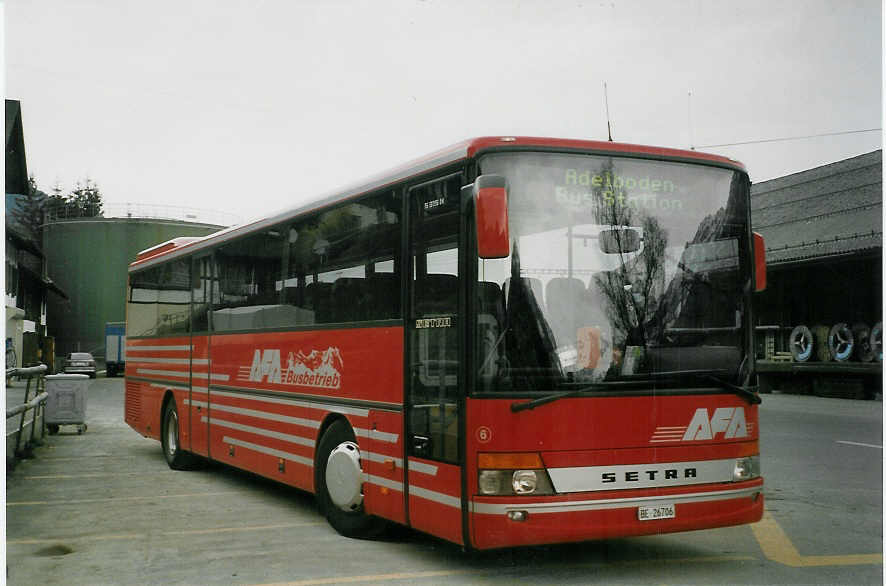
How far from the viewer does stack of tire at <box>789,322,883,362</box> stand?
94.8 feet

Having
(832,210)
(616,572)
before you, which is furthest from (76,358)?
(616,572)

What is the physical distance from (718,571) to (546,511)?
4.96 ft

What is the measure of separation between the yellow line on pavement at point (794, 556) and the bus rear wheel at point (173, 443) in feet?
25.3

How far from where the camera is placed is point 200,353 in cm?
1238

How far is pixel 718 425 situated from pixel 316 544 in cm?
330

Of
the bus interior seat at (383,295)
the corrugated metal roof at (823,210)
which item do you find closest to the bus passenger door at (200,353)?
the bus interior seat at (383,295)

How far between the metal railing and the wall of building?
27717 mm

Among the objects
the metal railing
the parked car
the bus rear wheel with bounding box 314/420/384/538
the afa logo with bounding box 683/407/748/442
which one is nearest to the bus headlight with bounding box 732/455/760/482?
the afa logo with bounding box 683/407/748/442

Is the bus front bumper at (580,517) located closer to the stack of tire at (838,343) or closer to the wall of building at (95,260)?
the stack of tire at (838,343)

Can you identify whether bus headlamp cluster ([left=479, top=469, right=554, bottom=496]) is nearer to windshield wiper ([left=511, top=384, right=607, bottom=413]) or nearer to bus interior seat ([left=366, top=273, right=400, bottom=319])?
windshield wiper ([left=511, top=384, right=607, bottom=413])

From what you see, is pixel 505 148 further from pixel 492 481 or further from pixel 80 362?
pixel 80 362

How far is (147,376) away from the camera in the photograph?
1485 centimetres

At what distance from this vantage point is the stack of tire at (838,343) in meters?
28.9

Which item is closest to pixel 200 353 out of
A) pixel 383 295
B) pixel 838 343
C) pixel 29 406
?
pixel 29 406
